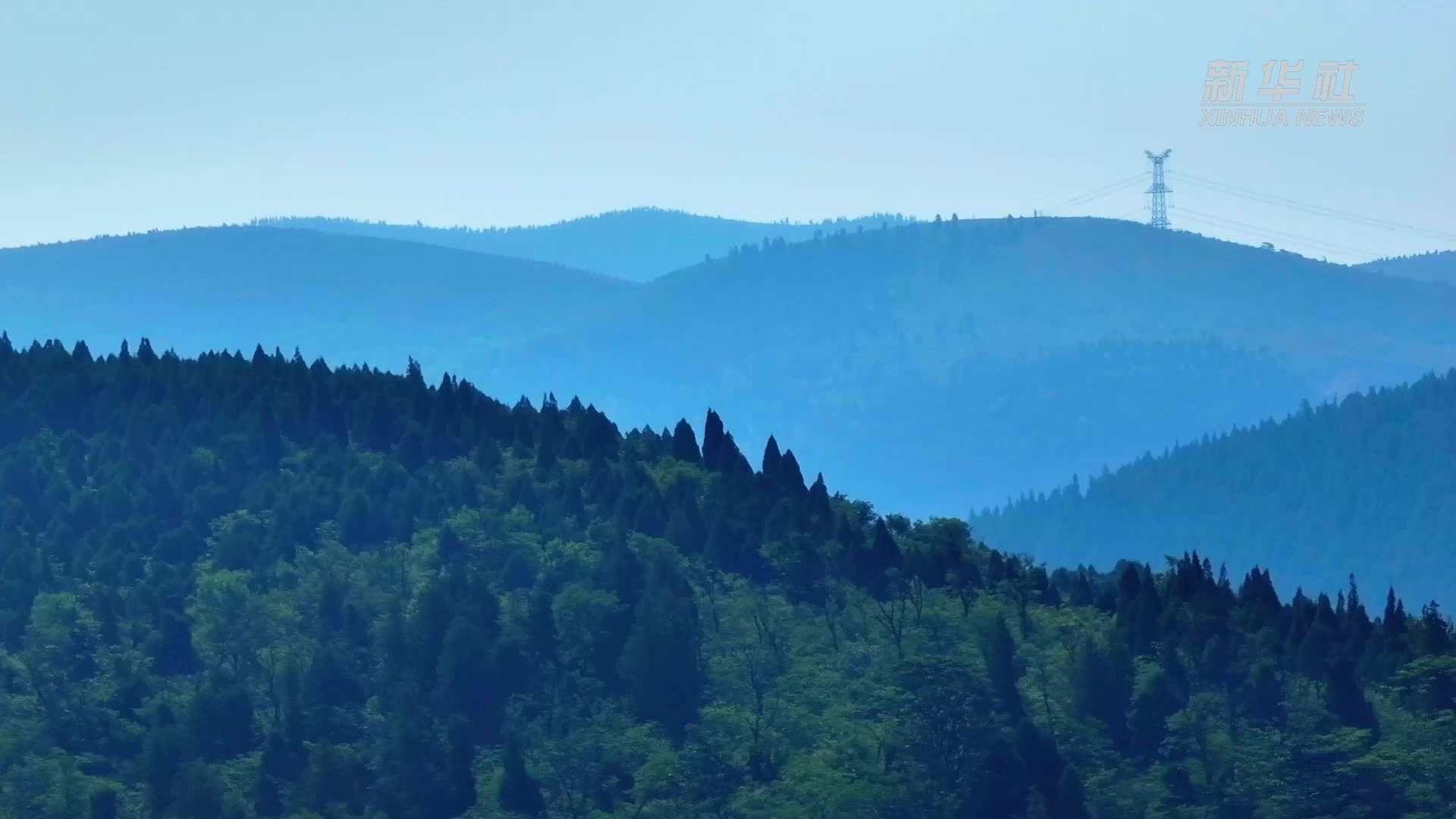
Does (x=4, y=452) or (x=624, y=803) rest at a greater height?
(x=4, y=452)

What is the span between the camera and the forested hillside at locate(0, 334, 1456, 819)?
325ft

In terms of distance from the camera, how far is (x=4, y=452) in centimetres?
13312

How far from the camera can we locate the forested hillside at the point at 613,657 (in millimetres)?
99188

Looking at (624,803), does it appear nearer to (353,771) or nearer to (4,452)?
(353,771)

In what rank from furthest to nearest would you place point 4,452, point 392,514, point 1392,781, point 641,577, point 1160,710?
point 4,452 < point 392,514 < point 641,577 < point 1160,710 < point 1392,781

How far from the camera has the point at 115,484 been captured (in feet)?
420

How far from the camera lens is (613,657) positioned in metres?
110

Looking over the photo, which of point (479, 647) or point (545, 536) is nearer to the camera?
point (479, 647)

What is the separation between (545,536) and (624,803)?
25.6 m

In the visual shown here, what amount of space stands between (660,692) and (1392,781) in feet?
99.1

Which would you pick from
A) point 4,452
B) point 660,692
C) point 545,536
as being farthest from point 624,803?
point 4,452

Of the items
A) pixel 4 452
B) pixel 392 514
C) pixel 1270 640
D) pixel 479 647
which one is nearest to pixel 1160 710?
pixel 1270 640

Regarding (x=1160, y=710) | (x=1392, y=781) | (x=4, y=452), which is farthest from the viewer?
(x=4, y=452)

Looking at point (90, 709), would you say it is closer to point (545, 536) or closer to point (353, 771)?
point (353, 771)
